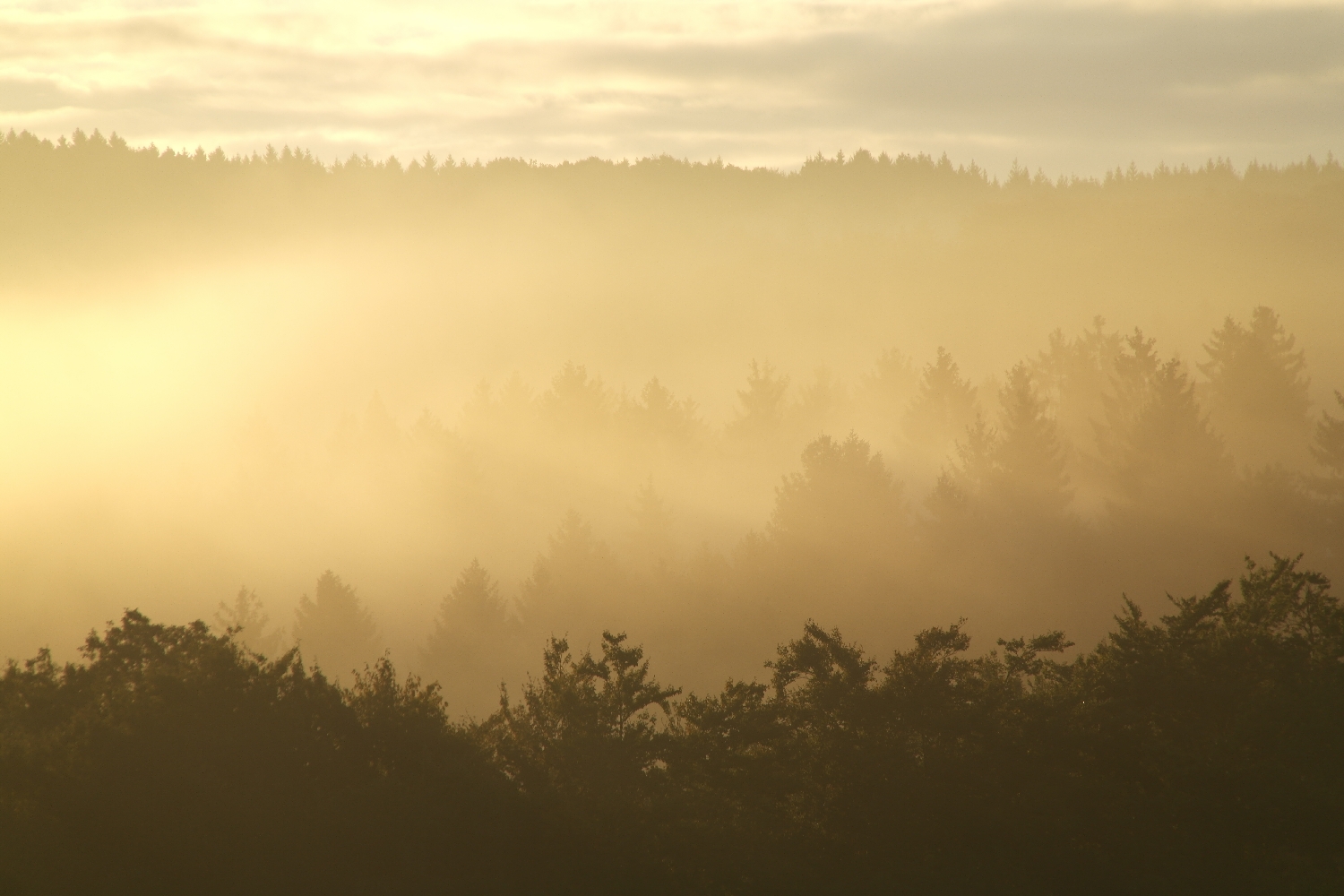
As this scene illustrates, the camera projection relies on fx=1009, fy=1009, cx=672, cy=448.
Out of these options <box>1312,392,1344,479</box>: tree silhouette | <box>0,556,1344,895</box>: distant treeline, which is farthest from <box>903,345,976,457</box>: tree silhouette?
<box>0,556,1344,895</box>: distant treeline

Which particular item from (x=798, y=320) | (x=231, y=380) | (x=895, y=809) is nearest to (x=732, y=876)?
(x=895, y=809)

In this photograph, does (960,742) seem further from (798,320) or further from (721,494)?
(798,320)

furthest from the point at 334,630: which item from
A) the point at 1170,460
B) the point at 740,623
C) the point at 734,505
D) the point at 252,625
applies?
the point at 1170,460

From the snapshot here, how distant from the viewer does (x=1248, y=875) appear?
1720 cm

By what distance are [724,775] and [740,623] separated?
34.0 m

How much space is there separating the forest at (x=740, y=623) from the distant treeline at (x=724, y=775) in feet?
0.23

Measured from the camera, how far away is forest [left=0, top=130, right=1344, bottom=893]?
691 inches

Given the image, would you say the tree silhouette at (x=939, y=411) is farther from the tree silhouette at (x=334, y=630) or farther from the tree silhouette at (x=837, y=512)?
the tree silhouette at (x=334, y=630)

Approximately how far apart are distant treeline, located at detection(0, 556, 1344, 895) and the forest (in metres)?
0.07

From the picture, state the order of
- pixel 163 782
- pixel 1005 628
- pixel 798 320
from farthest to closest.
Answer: pixel 798 320 → pixel 1005 628 → pixel 163 782

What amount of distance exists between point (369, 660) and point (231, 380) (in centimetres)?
16357

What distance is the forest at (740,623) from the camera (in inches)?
691

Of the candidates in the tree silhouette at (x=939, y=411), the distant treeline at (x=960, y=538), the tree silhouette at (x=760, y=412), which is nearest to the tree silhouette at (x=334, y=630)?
the distant treeline at (x=960, y=538)

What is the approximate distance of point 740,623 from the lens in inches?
2087
